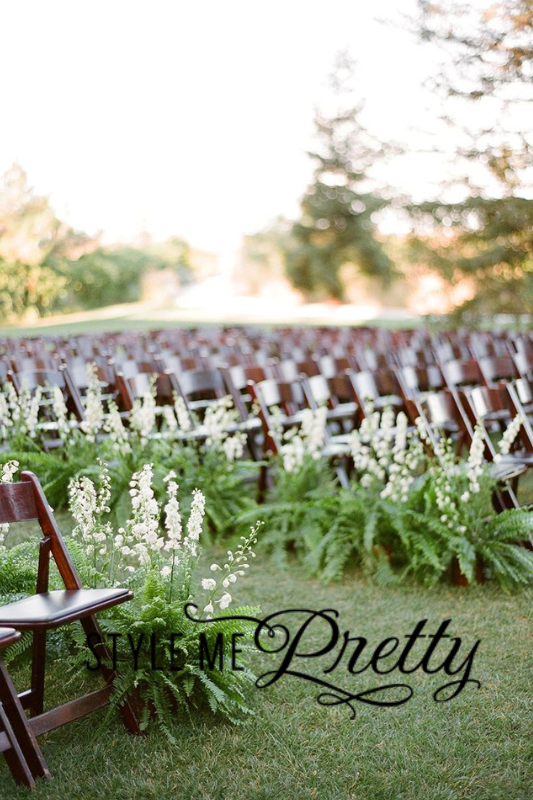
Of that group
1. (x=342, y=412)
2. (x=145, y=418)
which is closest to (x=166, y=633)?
(x=145, y=418)

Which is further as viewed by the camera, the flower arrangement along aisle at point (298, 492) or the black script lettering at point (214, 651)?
the flower arrangement along aisle at point (298, 492)

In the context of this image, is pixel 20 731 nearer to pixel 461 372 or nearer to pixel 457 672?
pixel 457 672

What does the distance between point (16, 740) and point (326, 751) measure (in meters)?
1.19

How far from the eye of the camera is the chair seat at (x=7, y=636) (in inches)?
116

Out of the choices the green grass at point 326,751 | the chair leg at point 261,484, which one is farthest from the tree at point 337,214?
the green grass at point 326,751

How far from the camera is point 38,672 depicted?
3697mm

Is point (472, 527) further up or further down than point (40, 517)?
further down

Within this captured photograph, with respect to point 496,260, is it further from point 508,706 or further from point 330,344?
point 508,706

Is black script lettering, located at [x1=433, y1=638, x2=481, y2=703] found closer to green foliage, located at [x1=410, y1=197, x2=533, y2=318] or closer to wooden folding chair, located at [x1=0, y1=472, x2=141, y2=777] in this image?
wooden folding chair, located at [x1=0, y1=472, x2=141, y2=777]

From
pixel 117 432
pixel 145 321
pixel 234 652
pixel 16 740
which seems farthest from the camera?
pixel 145 321

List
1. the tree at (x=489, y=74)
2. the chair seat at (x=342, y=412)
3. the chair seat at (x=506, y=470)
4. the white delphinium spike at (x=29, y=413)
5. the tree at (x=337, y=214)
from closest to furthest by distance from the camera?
the chair seat at (x=506, y=470)
the white delphinium spike at (x=29, y=413)
the chair seat at (x=342, y=412)
the tree at (x=489, y=74)
the tree at (x=337, y=214)

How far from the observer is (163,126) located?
52125 millimetres

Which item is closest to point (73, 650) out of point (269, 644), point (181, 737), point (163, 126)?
point (181, 737)

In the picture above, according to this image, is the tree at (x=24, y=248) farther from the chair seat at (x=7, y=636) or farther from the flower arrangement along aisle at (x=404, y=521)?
the chair seat at (x=7, y=636)
